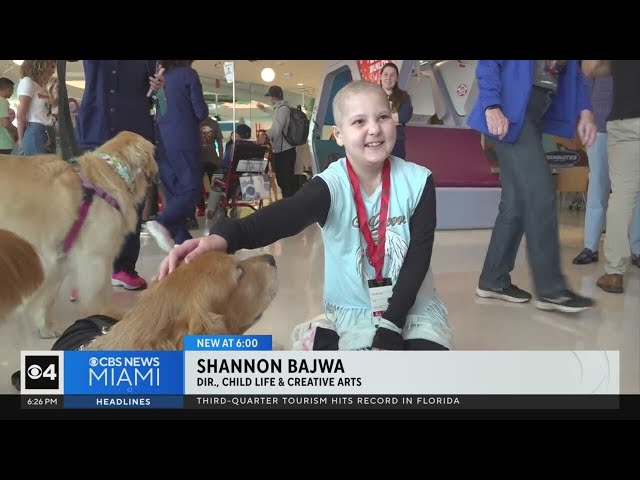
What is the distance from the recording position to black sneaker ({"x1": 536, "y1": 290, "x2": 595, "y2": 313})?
131cm

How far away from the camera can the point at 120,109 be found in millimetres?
1283

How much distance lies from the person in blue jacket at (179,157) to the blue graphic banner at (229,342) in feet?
1.05

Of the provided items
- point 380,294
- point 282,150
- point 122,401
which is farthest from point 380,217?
point 122,401

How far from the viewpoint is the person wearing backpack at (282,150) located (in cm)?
110

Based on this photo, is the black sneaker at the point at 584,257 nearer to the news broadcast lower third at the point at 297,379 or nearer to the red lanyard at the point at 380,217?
the news broadcast lower third at the point at 297,379

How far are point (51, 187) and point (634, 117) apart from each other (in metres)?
1.52

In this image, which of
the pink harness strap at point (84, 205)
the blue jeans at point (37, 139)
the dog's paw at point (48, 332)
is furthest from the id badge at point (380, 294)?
the pink harness strap at point (84, 205)

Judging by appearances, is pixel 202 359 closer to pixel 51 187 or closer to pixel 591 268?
pixel 51 187

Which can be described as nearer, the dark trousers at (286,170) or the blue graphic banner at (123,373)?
the blue graphic banner at (123,373)

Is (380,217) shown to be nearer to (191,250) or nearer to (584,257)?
(191,250)

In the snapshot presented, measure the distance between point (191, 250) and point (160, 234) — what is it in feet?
1.66

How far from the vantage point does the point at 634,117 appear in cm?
113
